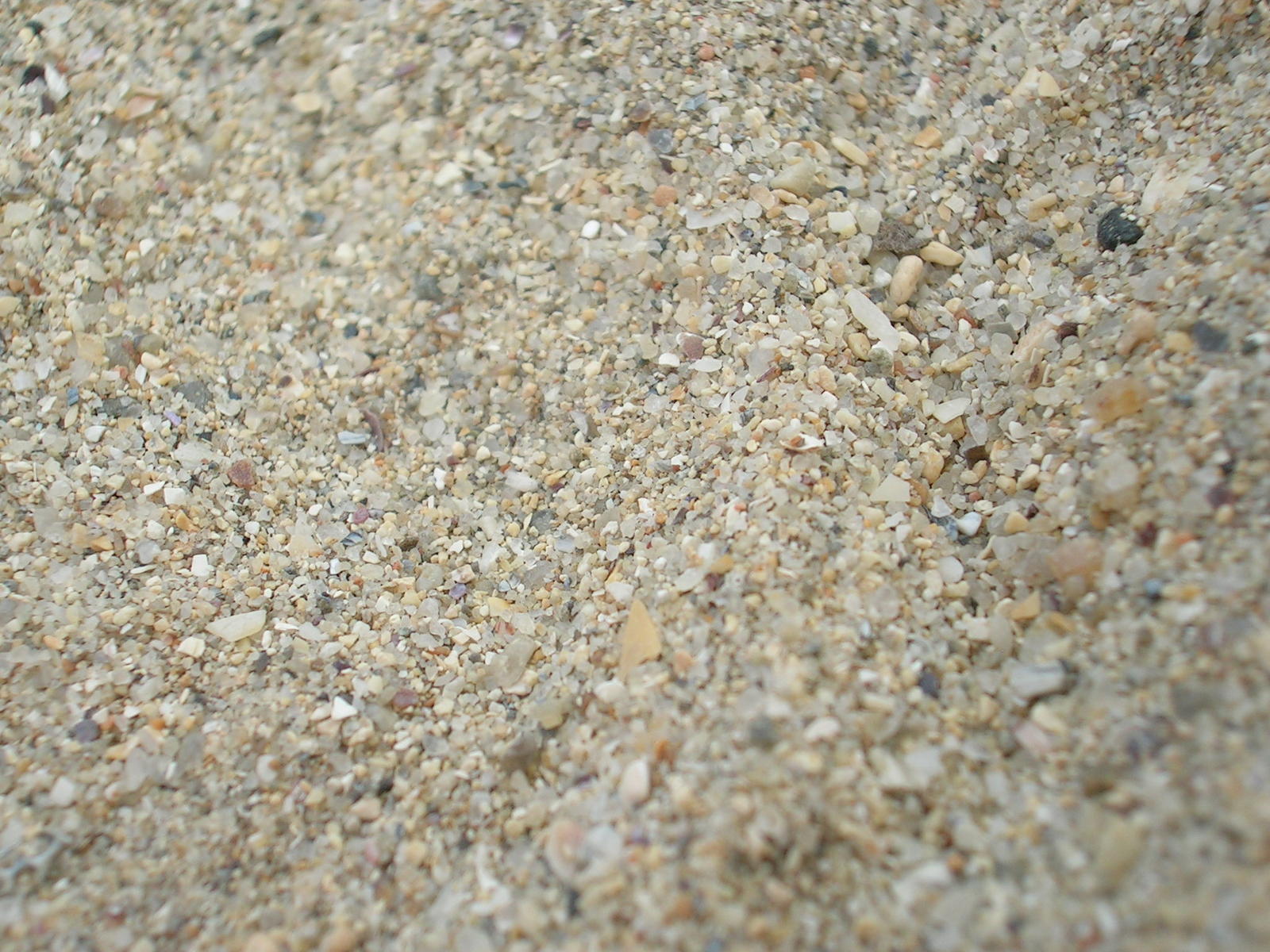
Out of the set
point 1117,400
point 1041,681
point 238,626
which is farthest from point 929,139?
point 238,626

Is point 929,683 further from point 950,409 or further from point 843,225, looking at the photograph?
point 843,225

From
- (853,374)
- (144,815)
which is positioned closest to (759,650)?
(853,374)

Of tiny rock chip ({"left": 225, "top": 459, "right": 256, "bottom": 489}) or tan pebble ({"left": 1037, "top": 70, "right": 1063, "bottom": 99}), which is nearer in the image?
tiny rock chip ({"left": 225, "top": 459, "right": 256, "bottom": 489})

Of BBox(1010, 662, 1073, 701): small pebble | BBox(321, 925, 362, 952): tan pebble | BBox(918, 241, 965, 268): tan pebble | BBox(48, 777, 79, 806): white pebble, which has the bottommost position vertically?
BBox(321, 925, 362, 952): tan pebble

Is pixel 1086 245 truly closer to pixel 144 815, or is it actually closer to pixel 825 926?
pixel 825 926

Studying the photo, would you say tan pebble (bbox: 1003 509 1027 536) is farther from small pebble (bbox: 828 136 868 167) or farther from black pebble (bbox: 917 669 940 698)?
small pebble (bbox: 828 136 868 167)

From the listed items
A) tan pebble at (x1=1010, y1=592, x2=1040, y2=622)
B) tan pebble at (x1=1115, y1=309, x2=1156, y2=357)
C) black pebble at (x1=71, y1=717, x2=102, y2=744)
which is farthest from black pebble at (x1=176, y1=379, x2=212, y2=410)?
tan pebble at (x1=1115, y1=309, x2=1156, y2=357)

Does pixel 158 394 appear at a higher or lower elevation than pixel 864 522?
higher
